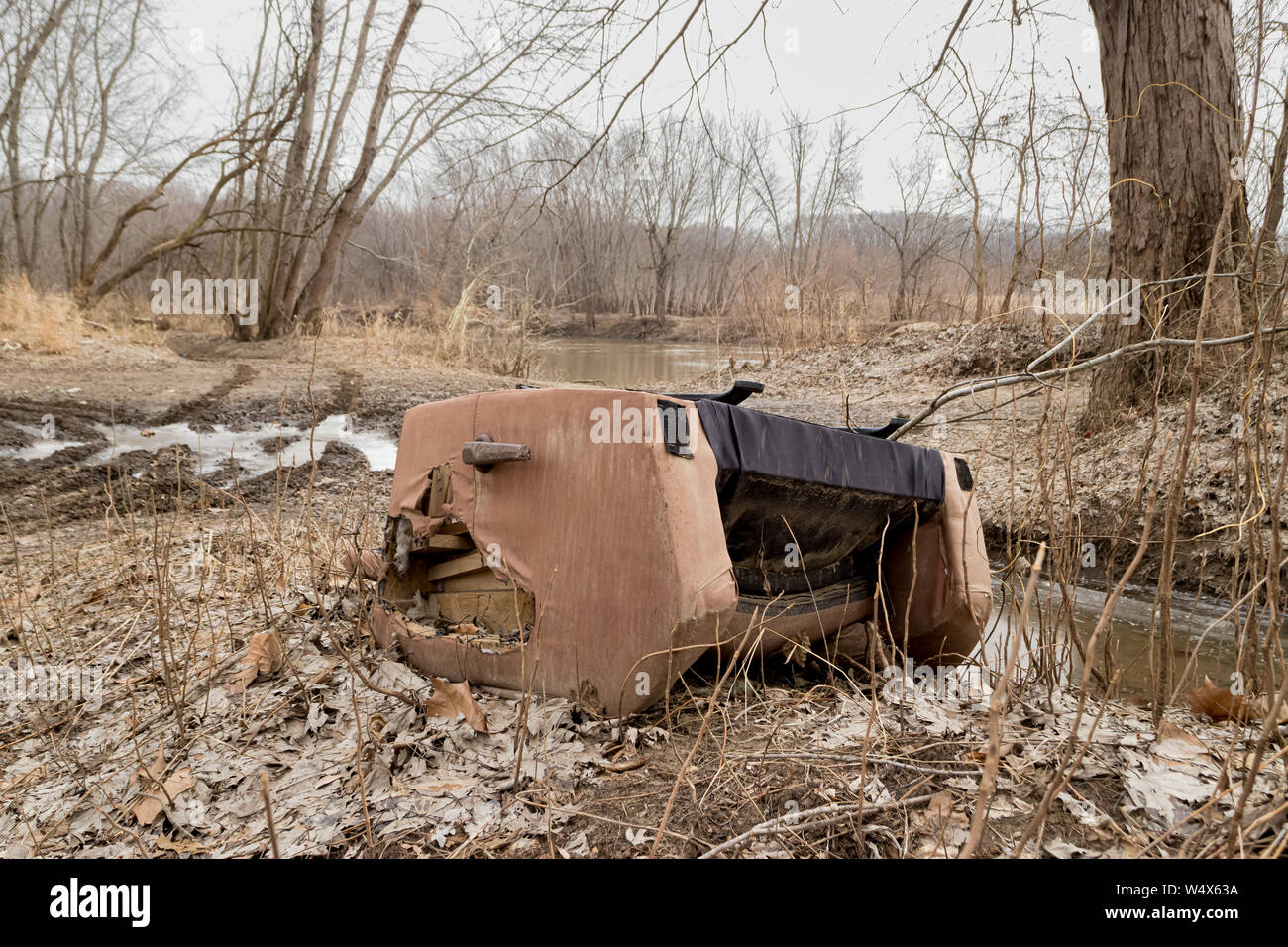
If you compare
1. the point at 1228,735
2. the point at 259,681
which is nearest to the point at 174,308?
the point at 259,681

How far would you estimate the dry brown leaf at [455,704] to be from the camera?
2307 millimetres

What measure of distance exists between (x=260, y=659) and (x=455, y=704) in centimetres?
95

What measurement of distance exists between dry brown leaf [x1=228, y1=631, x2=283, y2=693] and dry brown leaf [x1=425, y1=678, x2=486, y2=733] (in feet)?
2.59

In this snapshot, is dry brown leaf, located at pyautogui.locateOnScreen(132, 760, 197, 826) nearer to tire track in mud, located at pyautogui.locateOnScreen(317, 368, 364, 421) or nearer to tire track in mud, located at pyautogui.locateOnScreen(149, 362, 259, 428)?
tire track in mud, located at pyautogui.locateOnScreen(149, 362, 259, 428)

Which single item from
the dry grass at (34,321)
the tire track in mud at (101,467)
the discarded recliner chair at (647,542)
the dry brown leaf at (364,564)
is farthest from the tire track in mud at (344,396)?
the discarded recliner chair at (647,542)

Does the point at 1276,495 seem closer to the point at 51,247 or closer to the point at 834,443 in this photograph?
the point at 834,443

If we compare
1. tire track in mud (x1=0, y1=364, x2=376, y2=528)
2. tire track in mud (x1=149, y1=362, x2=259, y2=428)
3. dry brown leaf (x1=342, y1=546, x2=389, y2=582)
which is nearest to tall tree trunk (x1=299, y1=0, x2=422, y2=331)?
tire track in mud (x1=149, y1=362, x2=259, y2=428)

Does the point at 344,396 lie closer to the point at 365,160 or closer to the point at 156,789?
the point at 365,160

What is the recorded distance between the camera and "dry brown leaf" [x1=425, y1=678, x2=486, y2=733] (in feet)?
7.57

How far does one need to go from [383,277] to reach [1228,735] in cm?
4600

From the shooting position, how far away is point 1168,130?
541 centimetres

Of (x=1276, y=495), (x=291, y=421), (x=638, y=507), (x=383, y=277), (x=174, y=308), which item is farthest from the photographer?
(x=383, y=277)

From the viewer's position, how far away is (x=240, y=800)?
217 cm

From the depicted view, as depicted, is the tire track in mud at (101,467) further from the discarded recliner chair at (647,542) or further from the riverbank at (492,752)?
the discarded recliner chair at (647,542)
